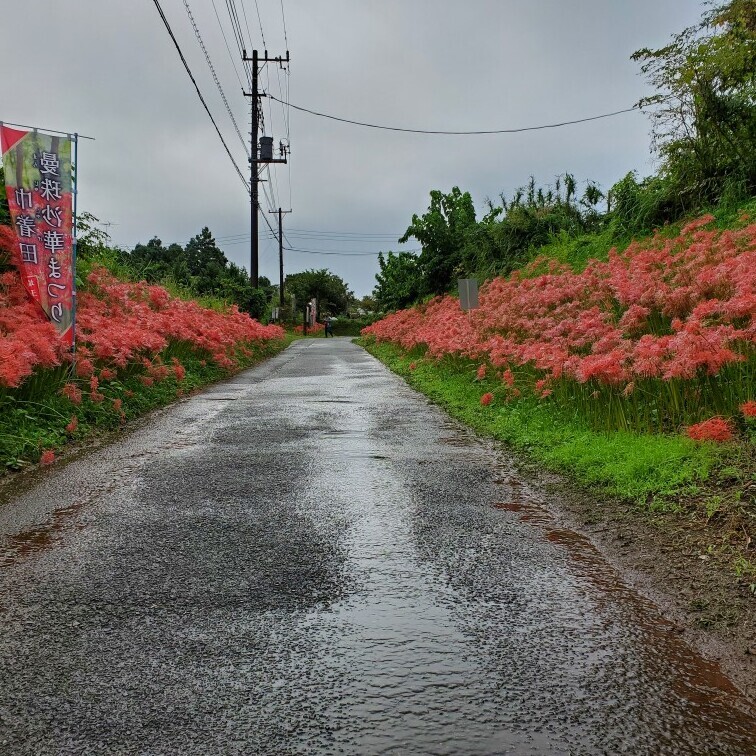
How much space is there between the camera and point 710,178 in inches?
494

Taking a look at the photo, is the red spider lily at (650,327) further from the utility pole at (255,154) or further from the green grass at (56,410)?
the utility pole at (255,154)

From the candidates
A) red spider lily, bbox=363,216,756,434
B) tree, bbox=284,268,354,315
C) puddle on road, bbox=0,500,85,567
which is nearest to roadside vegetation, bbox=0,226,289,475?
puddle on road, bbox=0,500,85,567

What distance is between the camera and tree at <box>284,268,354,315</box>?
75562mm

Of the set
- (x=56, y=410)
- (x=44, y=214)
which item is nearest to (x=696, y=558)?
(x=56, y=410)

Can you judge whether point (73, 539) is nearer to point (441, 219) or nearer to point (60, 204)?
point (60, 204)

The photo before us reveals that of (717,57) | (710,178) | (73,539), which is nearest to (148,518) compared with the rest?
(73,539)

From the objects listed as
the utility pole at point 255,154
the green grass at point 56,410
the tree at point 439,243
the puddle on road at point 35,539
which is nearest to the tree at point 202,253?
the utility pole at point 255,154

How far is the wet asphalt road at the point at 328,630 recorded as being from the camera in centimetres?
219

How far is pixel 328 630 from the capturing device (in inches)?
114

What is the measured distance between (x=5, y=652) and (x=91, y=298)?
30.0 ft

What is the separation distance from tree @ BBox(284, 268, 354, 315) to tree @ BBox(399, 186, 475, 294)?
4970 centimetres

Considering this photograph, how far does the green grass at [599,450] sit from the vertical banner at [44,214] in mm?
5591

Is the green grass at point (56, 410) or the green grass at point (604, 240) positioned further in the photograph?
the green grass at point (604, 240)

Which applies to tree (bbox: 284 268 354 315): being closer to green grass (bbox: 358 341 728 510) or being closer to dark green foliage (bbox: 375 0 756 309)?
dark green foliage (bbox: 375 0 756 309)
